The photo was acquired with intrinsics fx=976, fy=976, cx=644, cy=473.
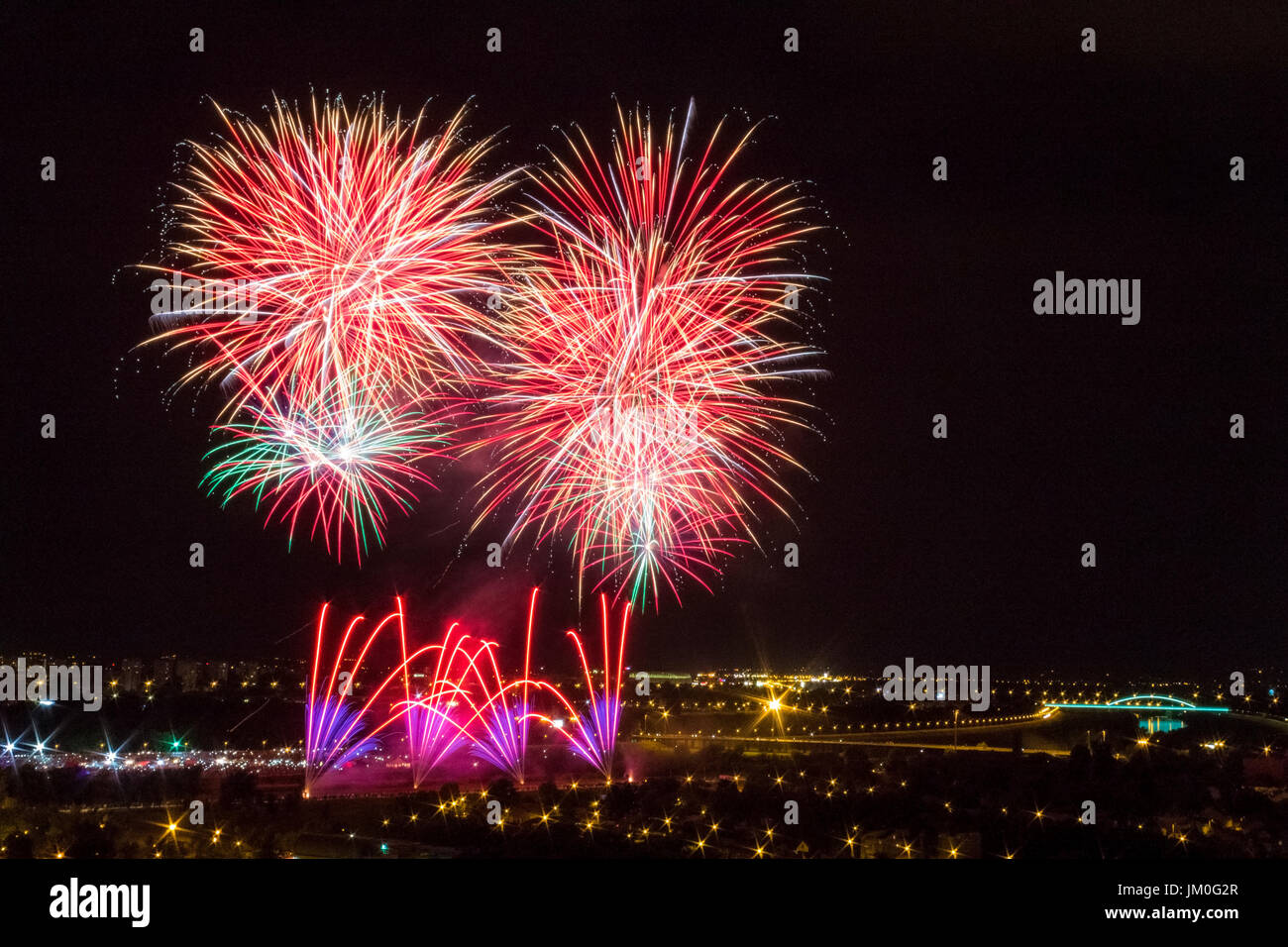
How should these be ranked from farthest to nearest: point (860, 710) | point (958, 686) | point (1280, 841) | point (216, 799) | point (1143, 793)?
point (860, 710) < point (1143, 793) < point (216, 799) < point (1280, 841) < point (958, 686)

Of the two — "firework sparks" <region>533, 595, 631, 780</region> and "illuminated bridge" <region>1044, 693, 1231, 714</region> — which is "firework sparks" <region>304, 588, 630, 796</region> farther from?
"illuminated bridge" <region>1044, 693, 1231, 714</region>

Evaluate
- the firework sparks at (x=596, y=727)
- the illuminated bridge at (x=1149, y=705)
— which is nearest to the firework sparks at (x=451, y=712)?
the firework sparks at (x=596, y=727)

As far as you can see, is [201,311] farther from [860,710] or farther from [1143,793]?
[860,710]

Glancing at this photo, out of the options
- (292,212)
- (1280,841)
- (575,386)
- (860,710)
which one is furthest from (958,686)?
(860,710)

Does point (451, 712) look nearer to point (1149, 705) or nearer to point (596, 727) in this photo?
point (596, 727)

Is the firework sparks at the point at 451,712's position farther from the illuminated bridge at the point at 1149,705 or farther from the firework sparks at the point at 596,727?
the illuminated bridge at the point at 1149,705

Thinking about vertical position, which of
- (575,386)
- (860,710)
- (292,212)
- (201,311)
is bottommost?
(860,710)

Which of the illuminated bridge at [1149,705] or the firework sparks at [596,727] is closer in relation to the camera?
the firework sparks at [596,727]

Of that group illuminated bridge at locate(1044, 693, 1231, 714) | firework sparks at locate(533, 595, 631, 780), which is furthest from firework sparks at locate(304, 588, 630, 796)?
illuminated bridge at locate(1044, 693, 1231, 714)
